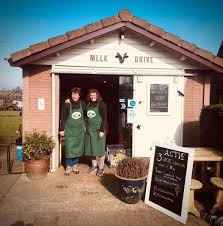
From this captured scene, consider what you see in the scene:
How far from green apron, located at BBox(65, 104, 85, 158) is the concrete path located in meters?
0.66

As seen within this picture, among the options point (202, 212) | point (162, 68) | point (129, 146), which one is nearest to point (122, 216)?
point (202, 212)

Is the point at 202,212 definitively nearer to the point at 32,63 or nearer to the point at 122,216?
the point at 122,216

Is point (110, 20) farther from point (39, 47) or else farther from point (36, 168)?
point (36, 168)

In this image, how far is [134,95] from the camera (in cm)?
777

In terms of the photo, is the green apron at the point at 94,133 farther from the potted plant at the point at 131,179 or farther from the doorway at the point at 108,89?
the doorway at the point at 108,89

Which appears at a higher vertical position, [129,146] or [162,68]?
[162,68]

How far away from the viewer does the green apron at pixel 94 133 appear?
6.94 metres

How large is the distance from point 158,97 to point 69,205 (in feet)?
13.1

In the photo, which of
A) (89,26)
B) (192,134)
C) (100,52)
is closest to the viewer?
(89,26)

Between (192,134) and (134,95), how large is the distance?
2.06 m

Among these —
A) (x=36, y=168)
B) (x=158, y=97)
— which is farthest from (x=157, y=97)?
(x=36, y=168)

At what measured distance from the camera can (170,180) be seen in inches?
194

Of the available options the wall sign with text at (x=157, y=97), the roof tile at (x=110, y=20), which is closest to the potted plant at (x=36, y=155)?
the wall sign with text at (x=157, y=97)

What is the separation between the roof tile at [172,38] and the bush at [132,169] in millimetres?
3463
